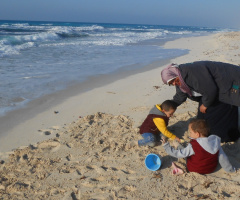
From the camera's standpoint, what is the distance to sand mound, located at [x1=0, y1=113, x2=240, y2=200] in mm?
2689

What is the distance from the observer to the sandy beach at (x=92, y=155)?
8.96ft

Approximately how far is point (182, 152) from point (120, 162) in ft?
2.70

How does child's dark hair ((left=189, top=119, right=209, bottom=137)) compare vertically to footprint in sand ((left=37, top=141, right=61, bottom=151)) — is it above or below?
above

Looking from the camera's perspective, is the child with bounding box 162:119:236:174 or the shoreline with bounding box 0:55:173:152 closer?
the child with bounding box 162:119:236:174

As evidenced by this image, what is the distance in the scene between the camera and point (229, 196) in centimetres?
259

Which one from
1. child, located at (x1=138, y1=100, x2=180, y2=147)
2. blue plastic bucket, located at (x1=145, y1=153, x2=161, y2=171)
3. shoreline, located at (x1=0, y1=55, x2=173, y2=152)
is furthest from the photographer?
shoreline, located at (x1=0, y1=55, x2=173, y2=152)

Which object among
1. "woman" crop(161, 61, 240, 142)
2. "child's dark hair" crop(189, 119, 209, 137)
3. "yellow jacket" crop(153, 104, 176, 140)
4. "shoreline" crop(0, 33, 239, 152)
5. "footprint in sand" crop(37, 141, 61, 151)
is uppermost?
"woman" crop(161, 61, 240, 142)

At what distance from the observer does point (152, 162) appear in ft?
10.4

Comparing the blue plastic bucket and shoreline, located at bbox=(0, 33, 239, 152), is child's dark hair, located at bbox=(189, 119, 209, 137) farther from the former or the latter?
shoreline, located at bbox=(0, 33, 239, 152)

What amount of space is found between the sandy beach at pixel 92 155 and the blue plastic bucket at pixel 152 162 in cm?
6

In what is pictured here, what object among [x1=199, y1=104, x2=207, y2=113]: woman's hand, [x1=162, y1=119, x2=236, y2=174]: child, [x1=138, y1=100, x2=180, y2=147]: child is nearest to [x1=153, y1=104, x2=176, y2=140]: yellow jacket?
[x1=138, y1=100, x2=180, y2=147]: child

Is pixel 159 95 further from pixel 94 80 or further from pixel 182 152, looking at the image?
pixel 182 152

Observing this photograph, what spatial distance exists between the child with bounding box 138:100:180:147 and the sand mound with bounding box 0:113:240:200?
0.13 m

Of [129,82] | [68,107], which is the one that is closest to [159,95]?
[129,82]
